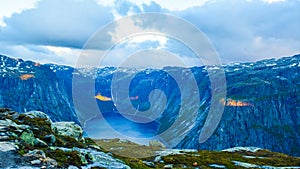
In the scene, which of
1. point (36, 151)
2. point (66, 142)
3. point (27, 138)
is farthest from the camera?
point (66, 142)

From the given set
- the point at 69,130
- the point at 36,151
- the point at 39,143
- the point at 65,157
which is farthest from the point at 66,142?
the point at 69,130

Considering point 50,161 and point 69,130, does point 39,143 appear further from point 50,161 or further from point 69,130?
point 69,130

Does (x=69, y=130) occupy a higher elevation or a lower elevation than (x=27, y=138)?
lower

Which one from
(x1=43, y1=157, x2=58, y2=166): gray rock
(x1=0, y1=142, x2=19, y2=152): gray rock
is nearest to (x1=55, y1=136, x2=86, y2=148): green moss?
(x1=0, y1=142, x2=19, y2=152): gray rock

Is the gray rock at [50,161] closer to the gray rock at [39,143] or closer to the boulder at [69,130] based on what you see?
the gray rock at [39,143]

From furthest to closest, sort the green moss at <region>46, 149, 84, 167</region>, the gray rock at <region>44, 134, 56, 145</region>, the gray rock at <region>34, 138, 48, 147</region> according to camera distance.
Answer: the gray rock at <region>44, 134, 56, 145</region> < the gray rock at <region>34, 138, 48, 147</region> < the green moss at <region>46, 149, 84, 167</region>

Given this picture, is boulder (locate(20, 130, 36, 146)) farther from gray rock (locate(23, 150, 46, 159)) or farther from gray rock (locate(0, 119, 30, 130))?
gray rock (locate(0, 119, 30, 130))

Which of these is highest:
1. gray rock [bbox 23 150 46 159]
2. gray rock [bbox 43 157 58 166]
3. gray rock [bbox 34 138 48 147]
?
gray rock [bbox 34 138 48 147]

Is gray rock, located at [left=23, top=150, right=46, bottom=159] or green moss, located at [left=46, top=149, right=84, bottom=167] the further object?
green moss, located at [left=46, top=149, right=84, bottom=167]

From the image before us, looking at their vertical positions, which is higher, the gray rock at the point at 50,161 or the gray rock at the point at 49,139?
the gray rock at the point at 49,139

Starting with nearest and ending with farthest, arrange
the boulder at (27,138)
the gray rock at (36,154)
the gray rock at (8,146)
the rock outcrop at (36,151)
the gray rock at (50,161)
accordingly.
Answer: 1. the rock outcrop at (36,151)
2. the gray rock at (50,161)
3. the gray rock at (36,154)
4. the gray rock at (8,146)
5. the boulder at (27,138)

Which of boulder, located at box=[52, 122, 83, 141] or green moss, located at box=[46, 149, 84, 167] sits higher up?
boulder, located at box=[52, 122, 83, 141]

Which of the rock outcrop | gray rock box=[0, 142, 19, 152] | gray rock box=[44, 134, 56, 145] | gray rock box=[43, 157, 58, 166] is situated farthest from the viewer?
gray rock box=[44, 134, 56, 145]

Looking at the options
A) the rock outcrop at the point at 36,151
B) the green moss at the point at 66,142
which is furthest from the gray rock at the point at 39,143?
the green moss at the point at 66,142
